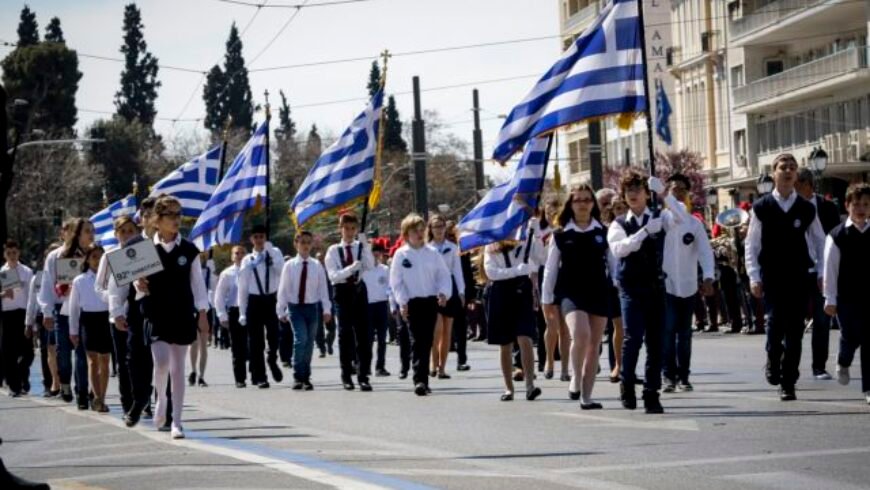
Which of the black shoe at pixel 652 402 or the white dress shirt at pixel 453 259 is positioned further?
the white dress shirt at pixel 453 259

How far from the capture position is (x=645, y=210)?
1524cm

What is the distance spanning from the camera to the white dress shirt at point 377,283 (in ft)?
77.7

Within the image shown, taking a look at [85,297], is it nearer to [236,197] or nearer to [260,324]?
[260,324]

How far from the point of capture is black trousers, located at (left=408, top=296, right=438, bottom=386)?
19.0m

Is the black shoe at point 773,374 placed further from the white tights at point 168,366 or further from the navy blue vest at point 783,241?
the white tights at point 168,366

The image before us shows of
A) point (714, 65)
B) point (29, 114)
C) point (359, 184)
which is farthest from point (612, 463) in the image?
point (29, 114)

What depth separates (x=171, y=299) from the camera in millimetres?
14805

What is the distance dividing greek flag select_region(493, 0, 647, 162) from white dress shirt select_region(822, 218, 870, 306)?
2743mm

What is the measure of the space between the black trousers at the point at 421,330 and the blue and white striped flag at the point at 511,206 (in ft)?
3.05

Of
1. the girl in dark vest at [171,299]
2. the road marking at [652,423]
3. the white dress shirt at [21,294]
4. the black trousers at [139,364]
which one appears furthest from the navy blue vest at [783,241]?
the white dress shirt at [21,294]

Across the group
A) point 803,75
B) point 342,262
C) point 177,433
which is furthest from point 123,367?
point 803,75

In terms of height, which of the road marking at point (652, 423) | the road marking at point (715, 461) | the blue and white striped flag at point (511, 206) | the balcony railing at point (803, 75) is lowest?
the road marking at point (715, 461)

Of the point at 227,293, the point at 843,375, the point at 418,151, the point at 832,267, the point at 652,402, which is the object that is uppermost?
the point at 418,151

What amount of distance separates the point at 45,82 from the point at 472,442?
8268 centimetres
